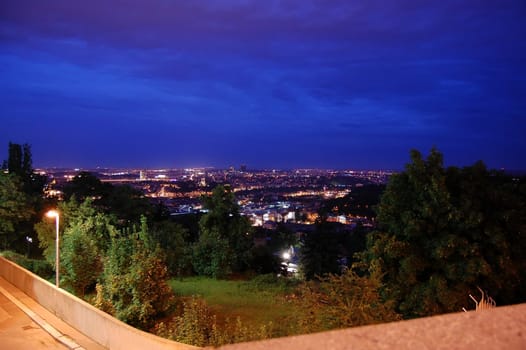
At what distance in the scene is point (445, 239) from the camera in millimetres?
15953

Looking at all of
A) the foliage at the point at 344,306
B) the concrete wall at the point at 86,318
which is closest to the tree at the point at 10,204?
the concrete wall at the point at 86,318

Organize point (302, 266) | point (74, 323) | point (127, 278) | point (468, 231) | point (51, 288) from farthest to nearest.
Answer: point (302, 266) → point (468, 231) → point (127, 278) → point (51, 288) → point (74, 323)

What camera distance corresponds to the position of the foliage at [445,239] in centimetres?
1573

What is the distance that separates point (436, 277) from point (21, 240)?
35.1 meters

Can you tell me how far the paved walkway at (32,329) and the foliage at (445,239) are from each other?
31.6 ft

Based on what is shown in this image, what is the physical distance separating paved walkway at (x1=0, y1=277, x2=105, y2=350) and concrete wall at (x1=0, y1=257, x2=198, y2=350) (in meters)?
0.16

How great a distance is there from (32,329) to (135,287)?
4.64 m

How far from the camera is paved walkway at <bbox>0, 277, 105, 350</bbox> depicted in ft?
31.3

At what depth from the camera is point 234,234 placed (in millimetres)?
32375

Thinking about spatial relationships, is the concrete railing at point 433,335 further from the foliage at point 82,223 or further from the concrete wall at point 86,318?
the foliage at point 82,223

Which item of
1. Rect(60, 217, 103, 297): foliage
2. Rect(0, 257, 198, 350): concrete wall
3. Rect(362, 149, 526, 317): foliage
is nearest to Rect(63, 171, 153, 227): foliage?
Rect(60, 217, 103, 297): foliage

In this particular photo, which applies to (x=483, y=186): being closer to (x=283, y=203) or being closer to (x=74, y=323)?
(x=74, y=323)

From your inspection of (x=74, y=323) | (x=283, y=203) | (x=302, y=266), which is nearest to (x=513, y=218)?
(x=74, y=323)

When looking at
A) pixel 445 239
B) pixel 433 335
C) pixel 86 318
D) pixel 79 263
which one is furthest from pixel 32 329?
pixel 445 239
